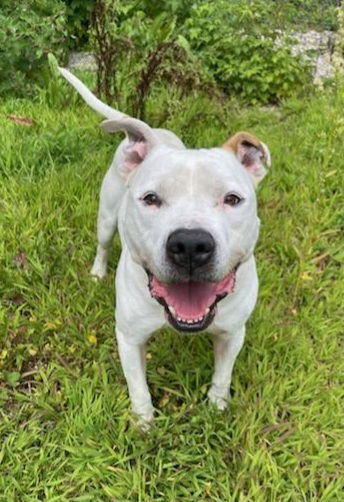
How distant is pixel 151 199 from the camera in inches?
80.5

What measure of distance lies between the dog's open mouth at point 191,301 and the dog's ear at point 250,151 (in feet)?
1.71

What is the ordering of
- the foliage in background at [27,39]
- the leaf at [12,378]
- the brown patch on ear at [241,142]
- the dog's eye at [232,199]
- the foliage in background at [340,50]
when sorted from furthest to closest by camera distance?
1. the foliage in background at [27,39]
2. the foliage in background at [340,50]
3. the leaf at [12,378]
4. the brown patch on ear at [241,142]
5. the dog's eye at [232,199]

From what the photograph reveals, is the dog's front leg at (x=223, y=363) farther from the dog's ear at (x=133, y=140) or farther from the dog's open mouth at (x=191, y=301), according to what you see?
the dog's ear at (x=133, y=140)

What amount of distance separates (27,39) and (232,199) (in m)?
3.77

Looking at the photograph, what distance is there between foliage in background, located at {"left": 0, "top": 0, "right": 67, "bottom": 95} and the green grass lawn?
114cm

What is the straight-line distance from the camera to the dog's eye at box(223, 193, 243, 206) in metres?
2.02

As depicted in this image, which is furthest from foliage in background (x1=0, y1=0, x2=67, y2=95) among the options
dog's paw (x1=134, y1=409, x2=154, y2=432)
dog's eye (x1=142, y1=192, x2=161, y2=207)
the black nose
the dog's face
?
the black nose

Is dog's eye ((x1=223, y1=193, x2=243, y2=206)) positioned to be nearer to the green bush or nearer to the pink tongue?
the pink tongue

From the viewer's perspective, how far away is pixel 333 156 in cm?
426

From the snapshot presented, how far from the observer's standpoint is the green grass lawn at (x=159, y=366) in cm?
245

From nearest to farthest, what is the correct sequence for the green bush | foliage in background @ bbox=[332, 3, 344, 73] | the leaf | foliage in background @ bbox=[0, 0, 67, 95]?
the leaf → foliage in background @ bbox=[332, 3, 344, 73] → foliage in background @ bbox=[0, 0, 67, 95] → the green bush

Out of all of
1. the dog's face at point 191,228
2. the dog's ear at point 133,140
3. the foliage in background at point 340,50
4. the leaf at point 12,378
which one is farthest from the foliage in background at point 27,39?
the dog's face at point 191,228

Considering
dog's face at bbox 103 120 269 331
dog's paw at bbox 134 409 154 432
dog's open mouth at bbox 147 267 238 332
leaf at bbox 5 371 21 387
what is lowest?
leaf at bbox 5 371 21 387

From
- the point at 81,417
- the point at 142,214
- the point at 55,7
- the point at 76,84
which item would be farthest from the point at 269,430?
the point at 55,7
